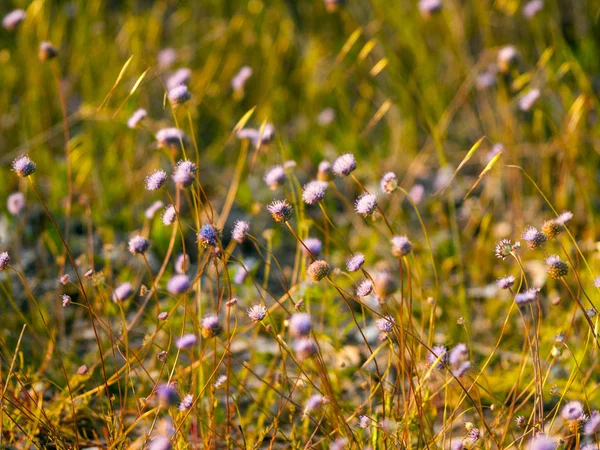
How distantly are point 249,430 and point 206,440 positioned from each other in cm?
25

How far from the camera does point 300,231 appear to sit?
1462 mm

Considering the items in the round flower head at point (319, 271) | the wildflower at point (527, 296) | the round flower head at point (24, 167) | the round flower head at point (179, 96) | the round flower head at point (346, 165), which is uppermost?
the round flower head at point (179, 96)

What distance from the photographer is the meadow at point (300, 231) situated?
46.3 inches

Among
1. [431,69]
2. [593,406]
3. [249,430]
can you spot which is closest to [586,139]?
[431,69]

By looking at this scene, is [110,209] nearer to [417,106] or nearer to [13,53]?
[13,53]

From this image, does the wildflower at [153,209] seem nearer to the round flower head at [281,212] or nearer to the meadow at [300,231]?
the meadow at [300,231]

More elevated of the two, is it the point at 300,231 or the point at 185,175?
the point at 185,175

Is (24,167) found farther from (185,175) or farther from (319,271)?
(319,271)

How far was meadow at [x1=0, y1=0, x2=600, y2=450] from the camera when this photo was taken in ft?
3.86

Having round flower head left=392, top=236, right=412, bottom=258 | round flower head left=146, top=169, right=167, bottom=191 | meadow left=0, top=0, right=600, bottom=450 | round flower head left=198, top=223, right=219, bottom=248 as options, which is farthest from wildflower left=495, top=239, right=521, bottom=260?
round flower head left=146, top=169, right=167, bottom=191

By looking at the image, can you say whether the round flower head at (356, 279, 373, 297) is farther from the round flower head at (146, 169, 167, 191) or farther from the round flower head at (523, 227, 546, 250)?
the round flower head at (146, 169, 167, 191)

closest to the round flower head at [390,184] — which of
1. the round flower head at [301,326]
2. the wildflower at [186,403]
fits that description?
the round flower head at [301,326]

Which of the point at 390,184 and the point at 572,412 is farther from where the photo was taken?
the point at 390,184

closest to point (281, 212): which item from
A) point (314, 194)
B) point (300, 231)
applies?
point (314, 194)
